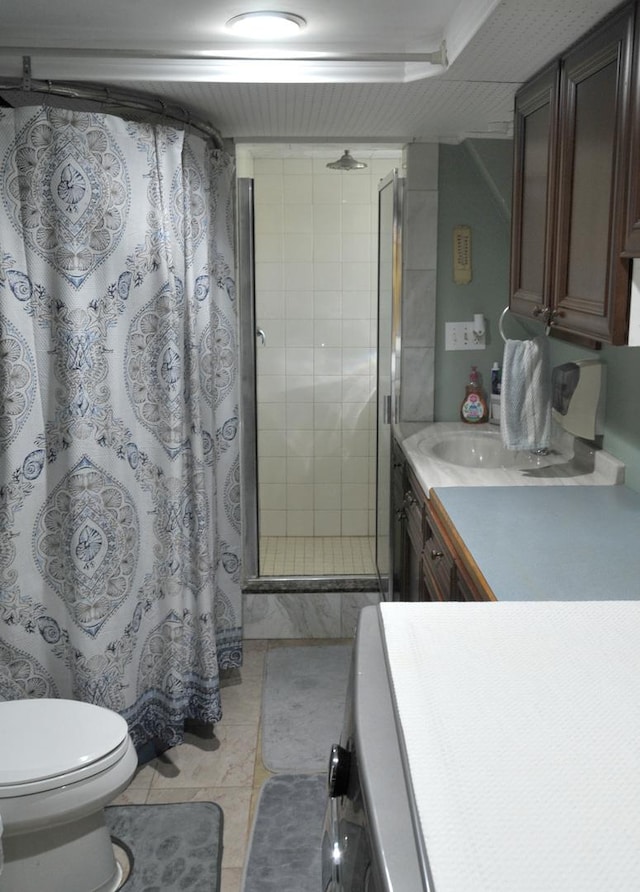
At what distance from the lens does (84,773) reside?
6.61 ft

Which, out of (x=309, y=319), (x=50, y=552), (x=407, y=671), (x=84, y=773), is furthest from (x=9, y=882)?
(x=309, y=319)

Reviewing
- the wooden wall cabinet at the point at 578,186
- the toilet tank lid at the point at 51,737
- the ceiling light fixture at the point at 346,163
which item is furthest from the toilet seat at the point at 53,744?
the ceiling light fixture at the point at 346,163

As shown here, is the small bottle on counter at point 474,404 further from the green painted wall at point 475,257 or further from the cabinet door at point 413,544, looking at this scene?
the cabinet door at point 413,544

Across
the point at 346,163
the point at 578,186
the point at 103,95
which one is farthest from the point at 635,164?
the point at 346,163

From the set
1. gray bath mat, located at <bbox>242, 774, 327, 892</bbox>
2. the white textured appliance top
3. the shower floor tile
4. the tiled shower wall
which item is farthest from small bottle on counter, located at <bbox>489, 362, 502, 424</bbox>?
the white textured appliance top

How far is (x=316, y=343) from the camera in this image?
14.4 ft

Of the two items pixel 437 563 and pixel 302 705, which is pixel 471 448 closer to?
pixel 437 563

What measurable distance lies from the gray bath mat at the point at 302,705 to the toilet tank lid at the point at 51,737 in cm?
76

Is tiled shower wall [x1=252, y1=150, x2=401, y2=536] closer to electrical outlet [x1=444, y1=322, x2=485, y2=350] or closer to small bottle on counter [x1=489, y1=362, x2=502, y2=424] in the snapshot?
electrical outlet [x1=444, y1=322, x2=485, y2=350]

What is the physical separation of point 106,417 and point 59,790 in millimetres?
1011

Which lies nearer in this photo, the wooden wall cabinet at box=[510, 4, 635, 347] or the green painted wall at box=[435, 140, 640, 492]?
the wooden wall cabinet at box=[510, 4, 635, 347]

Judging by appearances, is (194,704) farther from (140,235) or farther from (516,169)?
(516,169)

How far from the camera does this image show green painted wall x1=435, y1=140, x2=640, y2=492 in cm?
321

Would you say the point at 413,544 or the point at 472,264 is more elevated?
the point at 472,264
